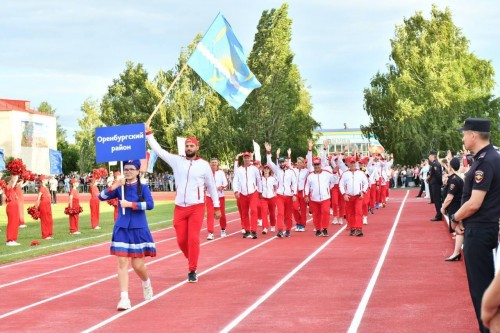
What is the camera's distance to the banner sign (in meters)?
9.70

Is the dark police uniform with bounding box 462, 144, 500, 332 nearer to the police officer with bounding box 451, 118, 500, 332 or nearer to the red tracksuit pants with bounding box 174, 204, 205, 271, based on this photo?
the police officer with bounding box 451, 118, 500, 332

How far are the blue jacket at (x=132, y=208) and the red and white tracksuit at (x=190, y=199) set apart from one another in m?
1.87

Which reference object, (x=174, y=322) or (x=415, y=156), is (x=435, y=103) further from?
(x=174, y=322)

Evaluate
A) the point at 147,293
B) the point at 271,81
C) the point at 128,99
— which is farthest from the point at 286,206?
the point at 128,99

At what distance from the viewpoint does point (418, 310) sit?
9281 millimetres

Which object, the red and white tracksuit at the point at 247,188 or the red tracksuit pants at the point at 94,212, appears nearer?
the red and white tracksuit at the point at 247,188

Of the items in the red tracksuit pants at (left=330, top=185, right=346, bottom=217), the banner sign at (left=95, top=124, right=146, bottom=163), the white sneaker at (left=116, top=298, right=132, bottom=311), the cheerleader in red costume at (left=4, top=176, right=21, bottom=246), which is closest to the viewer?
the white sneaker at (left=116, top=298, right=132, bottom=311)

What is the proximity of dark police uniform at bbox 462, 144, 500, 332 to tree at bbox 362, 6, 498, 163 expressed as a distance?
52785mm

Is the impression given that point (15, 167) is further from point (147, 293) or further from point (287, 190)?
point (147, 293)

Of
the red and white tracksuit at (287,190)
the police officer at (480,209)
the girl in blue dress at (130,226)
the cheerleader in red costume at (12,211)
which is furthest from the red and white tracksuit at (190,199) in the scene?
the cheerleader in red costume at (12,211)

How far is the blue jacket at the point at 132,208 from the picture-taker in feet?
32.3

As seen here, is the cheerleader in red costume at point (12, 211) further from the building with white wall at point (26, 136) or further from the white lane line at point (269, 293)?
the building with white wall at point (26, 136)

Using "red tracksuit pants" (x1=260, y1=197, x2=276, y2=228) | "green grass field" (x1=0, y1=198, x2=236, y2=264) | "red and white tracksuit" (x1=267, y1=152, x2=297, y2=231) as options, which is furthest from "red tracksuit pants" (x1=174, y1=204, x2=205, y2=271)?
"red tracksuit pants" (x1=260, y1=197, x2=276, y2=228)

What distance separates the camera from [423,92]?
60.5 metres
